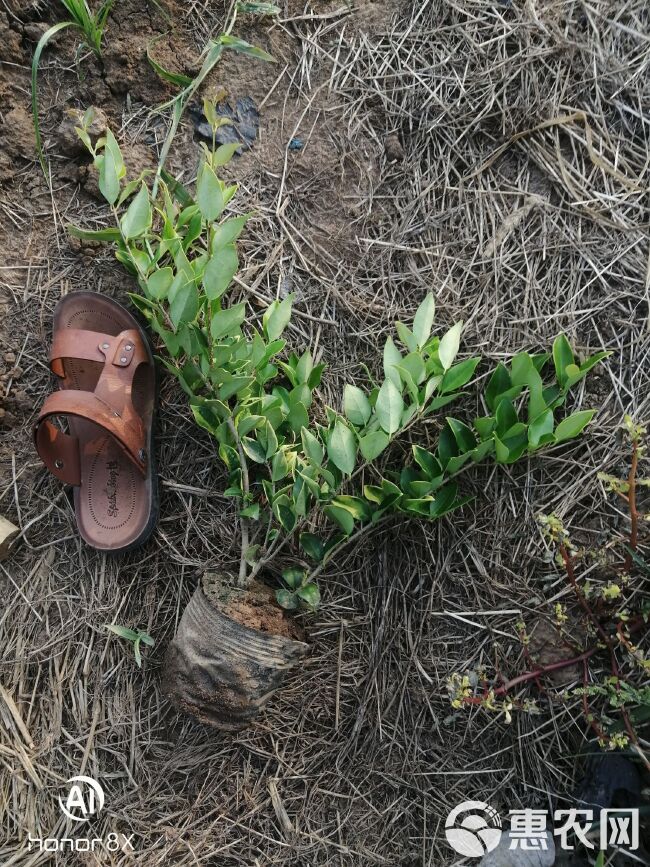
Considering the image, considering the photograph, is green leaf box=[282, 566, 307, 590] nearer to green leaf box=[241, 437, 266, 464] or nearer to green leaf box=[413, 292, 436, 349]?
green leaf box=[241, 437, 266, 464]

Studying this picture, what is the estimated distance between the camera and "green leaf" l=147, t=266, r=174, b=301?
4.33ft

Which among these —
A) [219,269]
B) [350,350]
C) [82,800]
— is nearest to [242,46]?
[219,269]

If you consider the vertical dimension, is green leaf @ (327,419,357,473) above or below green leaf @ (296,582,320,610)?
above

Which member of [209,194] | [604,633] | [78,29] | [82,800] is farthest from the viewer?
[78,29]

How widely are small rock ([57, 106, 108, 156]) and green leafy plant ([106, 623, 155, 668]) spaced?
105 centimetres

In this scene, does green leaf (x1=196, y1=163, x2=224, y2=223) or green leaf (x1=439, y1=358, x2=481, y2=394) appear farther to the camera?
green leaf (x1=439, y1=358, x2=481, y2=394)

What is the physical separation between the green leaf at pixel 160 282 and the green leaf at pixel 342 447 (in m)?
0.41

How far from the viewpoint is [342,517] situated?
4.46ft

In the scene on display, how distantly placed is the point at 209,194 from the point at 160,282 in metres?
0.19

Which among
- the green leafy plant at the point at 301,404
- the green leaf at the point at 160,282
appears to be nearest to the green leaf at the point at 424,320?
the green leafy plant at the point at 301,404

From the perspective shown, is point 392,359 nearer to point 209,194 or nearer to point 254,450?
point 254,450

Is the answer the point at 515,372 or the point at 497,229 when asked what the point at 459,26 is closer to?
the point at 497,229

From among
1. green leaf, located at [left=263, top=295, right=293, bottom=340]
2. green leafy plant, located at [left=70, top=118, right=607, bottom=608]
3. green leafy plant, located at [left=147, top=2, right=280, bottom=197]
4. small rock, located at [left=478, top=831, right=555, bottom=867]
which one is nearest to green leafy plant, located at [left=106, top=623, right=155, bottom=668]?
green leafy plant, located at [left=70, top=118, right=607, bottom=608]

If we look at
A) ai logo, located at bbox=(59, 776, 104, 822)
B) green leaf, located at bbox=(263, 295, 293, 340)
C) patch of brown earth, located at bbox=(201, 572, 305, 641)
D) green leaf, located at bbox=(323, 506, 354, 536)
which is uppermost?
green leaf, located at bbox=(263, 295, 293, 340)
